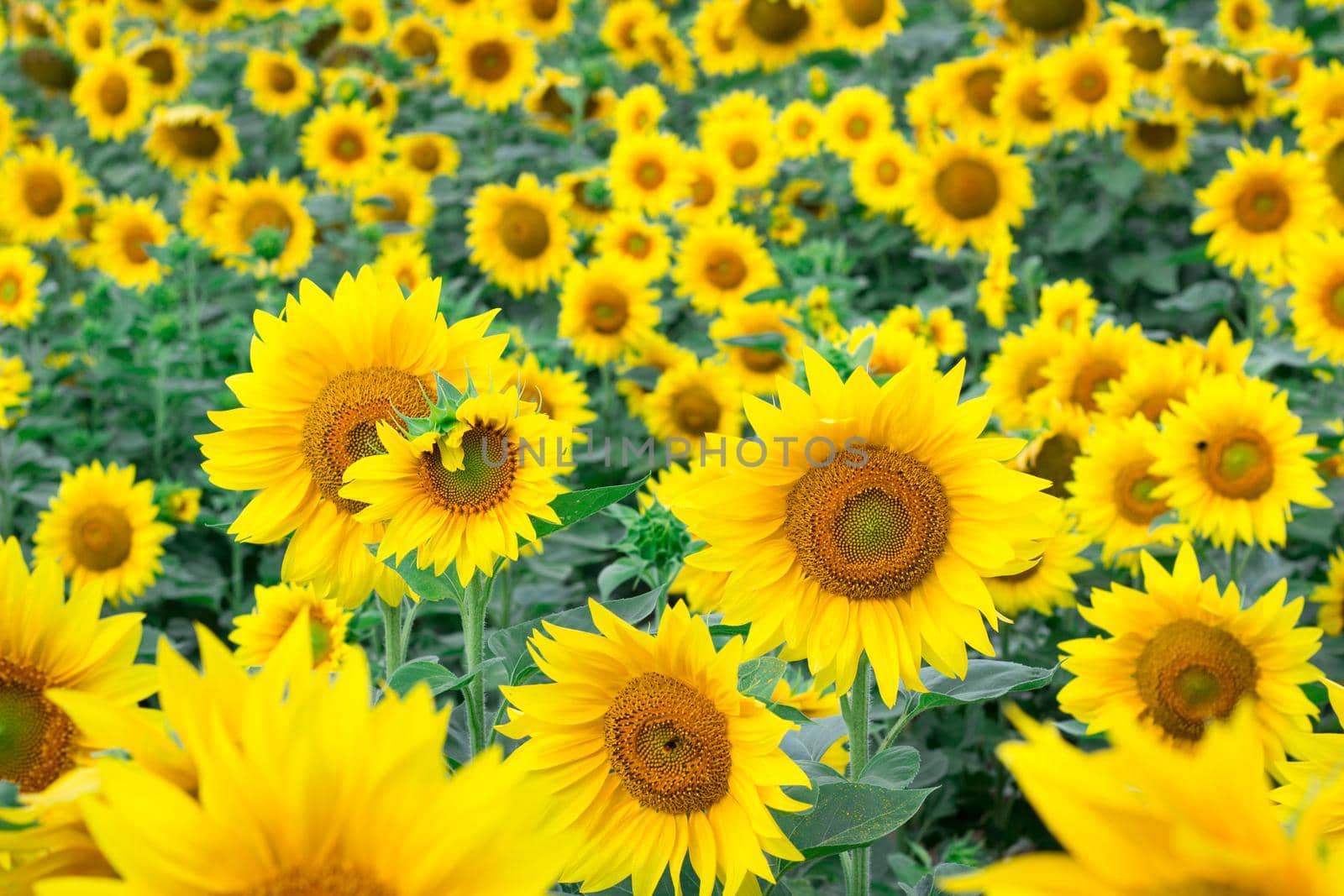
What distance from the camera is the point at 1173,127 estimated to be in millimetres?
4137

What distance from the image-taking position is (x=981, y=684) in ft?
4.70

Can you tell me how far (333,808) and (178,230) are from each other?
456 cm

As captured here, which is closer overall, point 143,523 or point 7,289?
point 143,523

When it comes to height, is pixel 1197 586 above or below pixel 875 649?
below

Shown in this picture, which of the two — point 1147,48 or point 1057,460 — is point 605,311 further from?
point 1147,48

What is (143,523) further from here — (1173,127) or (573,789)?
(1173,127)

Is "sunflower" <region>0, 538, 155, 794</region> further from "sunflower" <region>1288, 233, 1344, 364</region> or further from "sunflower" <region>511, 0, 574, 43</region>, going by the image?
"sunflower" <region>511, 0, 574, 43</region>

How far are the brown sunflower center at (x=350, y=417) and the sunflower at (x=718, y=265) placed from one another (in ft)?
7.86

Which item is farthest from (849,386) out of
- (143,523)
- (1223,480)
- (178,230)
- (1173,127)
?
(178,230)

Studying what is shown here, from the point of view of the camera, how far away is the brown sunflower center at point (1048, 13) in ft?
14.6

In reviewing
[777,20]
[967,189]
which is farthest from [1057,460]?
[777,20]

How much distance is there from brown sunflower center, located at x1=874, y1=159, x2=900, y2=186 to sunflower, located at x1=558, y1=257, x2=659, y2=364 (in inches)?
41.7

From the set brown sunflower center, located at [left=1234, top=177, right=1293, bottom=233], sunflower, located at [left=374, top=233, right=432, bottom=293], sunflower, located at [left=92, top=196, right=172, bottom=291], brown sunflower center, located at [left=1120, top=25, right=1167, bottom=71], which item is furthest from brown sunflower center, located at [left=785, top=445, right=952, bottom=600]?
sunflower, located at [left=92, top=196, right=172, bottom=291]

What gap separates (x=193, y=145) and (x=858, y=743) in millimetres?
4314
